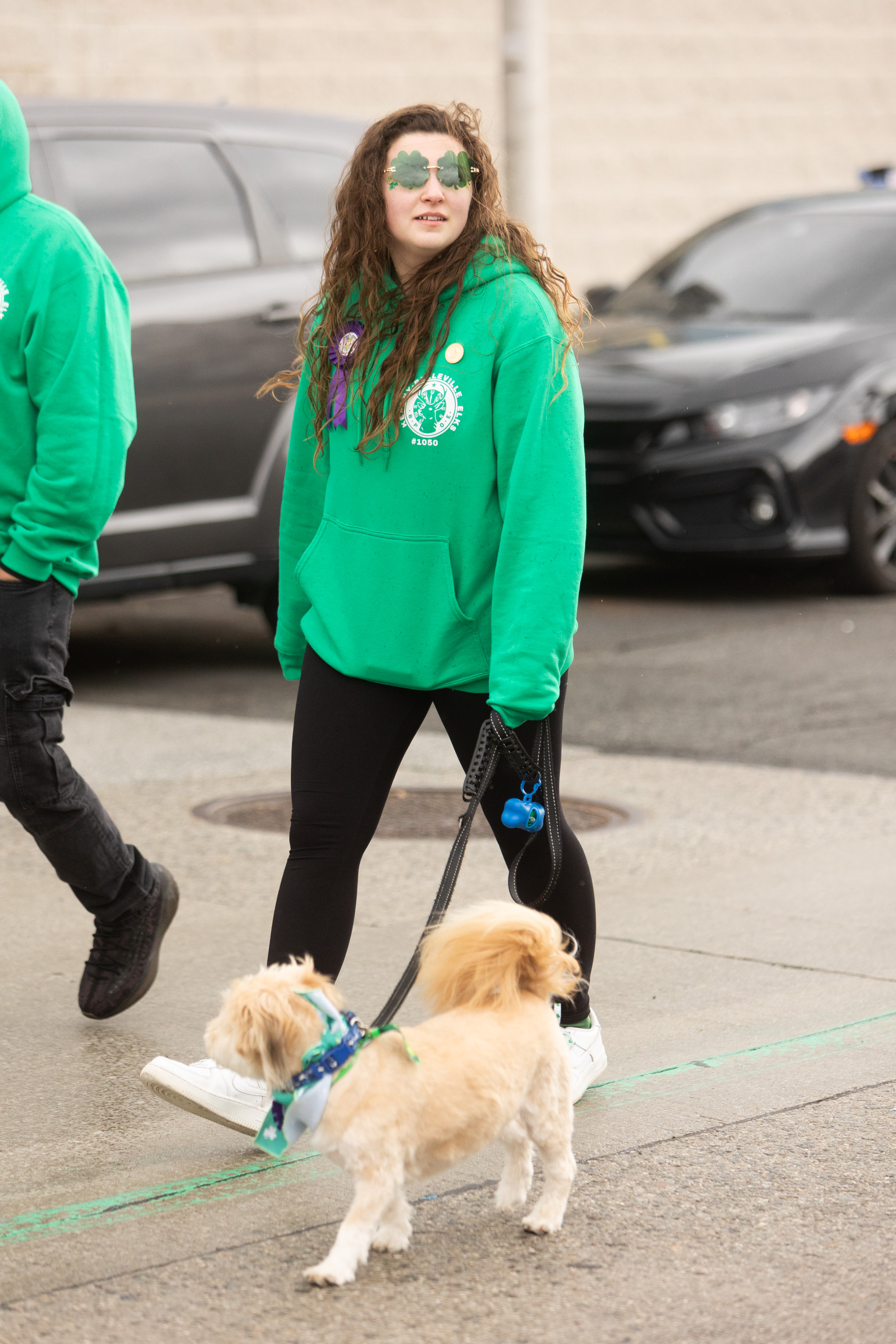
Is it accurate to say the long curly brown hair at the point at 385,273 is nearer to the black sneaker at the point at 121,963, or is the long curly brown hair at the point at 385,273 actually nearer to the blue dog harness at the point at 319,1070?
the blue dog harness at the point at 319,1070

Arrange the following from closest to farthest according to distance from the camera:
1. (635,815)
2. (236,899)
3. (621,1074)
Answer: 1. (621,1074)
2. (236,899)
3. (635,815)

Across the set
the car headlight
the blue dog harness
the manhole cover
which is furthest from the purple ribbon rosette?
the car headlight

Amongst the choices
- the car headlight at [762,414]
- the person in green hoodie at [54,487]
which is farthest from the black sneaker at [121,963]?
the car headlight at [762,414]

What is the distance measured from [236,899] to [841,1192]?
233 centimetres

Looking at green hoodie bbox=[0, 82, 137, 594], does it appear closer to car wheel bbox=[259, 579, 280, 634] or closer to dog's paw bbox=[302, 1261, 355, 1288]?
dog's paw bbox=[302, 1261, 355, 1288]

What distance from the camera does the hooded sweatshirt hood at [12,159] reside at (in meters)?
4.15

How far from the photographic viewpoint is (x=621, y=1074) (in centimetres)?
403

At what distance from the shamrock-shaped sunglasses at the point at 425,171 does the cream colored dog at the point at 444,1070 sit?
4.26 ft

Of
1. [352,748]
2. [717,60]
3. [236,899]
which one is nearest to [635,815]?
[236,899]

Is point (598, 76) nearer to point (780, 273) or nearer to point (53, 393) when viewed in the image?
point (780, 273)

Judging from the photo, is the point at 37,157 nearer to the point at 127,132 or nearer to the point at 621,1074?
the point at 127,132

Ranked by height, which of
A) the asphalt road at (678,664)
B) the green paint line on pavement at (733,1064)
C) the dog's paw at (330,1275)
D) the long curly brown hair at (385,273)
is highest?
the long curly brown hair at (385,273)

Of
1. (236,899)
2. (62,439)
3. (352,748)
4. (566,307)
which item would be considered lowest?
(236,899)

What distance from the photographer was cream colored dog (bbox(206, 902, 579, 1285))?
2961 millimetres
